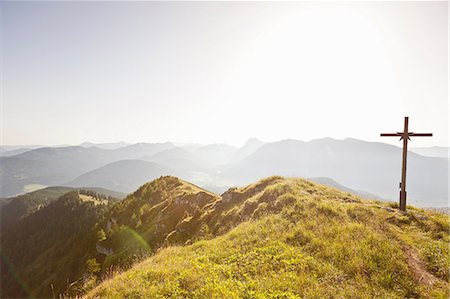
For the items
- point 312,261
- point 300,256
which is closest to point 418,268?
point 312,261

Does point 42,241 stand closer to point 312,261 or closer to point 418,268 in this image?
point 312,261

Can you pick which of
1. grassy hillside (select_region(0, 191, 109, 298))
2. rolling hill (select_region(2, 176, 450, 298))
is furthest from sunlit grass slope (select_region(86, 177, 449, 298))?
grassy hillside (select_region(0, 191, 109, 298))

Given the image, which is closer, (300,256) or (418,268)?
(418,268)

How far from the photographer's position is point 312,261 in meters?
10.4

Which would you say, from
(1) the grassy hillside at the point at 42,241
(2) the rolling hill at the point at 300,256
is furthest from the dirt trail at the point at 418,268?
(1) the grassy hillside at the point at 42,241

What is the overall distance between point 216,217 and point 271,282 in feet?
48.6

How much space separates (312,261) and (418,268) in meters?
4.62

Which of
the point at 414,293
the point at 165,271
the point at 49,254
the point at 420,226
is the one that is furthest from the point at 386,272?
the point at 49,254

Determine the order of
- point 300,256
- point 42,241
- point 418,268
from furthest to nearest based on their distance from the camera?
point 42,241 → point 300,256 → point 418,268

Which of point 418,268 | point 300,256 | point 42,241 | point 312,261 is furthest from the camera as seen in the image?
point 42,241

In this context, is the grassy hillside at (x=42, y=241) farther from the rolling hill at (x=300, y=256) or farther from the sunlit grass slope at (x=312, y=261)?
the sunlit grass slope at (x=312, y=261)

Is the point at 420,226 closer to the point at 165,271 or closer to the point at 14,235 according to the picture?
the point at 165,271

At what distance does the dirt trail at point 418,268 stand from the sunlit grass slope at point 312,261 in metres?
0.04

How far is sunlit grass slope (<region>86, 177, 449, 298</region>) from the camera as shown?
28.2 feet
